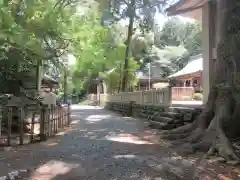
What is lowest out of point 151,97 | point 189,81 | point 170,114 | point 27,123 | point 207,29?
point 27,123

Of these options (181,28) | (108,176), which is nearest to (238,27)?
(108,176)

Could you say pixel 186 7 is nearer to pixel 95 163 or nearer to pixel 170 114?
pixel 170 114

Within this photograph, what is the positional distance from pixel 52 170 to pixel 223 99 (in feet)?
16.4

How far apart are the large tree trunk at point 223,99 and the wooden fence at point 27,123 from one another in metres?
3.98

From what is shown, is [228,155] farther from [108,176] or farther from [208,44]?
[208,44]

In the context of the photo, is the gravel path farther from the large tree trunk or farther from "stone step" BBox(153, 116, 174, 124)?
"stone step" BBox(153, 116, 174, 124)

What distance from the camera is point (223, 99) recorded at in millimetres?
8844

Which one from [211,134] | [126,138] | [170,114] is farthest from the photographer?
[170,114]

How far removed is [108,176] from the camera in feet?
18.5

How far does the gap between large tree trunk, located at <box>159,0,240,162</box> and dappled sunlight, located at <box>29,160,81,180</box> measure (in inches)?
123

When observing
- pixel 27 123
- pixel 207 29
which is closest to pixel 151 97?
pixel 207 29

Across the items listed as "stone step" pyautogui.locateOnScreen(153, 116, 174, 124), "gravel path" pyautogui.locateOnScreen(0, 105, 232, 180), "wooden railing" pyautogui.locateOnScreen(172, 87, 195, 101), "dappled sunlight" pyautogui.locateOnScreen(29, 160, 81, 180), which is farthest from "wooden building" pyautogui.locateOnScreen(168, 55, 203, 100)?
"dappled sunlight" pyautogui.locateOnScreen(29, 160, 81, 180)

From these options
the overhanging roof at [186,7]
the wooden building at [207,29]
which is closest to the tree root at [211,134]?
the wooden building at [207,29]

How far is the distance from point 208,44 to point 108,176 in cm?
1062
